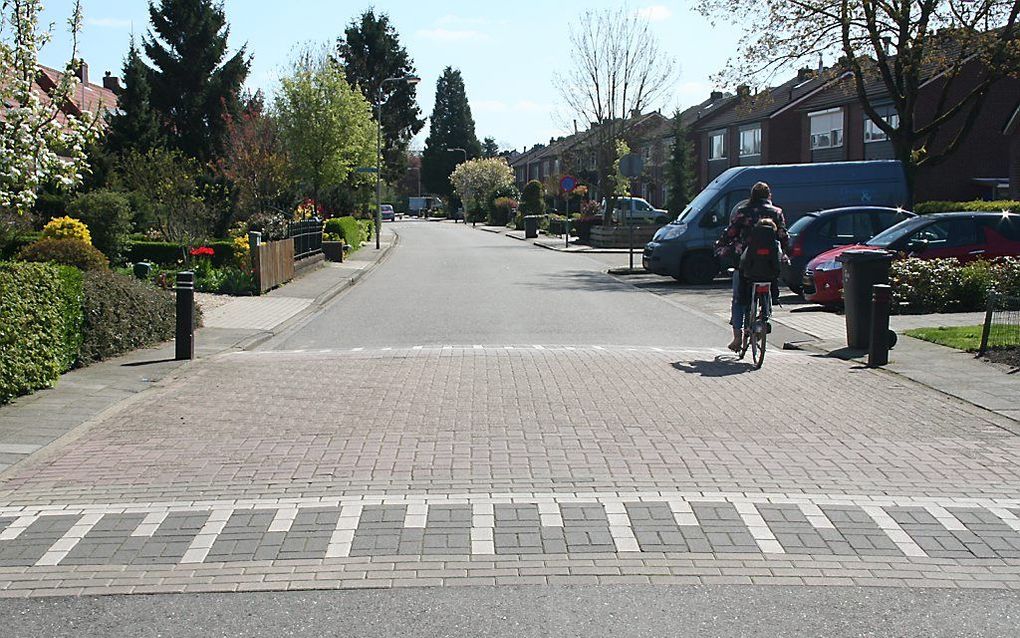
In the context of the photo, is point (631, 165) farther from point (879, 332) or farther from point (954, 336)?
point (879, 332)

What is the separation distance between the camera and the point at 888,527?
6.00m

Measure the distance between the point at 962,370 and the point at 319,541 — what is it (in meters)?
7.91

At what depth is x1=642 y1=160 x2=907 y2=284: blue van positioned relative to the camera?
25.1 meters

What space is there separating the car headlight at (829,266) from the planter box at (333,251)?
1898cm

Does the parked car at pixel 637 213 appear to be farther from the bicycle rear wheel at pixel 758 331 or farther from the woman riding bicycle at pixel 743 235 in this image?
the bicycle rear wheel at pixel 758 331

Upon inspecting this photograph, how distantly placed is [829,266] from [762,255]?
20.9 ft

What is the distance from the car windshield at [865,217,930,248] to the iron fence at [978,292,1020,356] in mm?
6270

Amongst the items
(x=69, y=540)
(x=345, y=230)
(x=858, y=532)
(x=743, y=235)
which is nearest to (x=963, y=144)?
(x=345, y=230)

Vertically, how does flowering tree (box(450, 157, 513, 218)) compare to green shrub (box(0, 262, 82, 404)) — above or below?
above

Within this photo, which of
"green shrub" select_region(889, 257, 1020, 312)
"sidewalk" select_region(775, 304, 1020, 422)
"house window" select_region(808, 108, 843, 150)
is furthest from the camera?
"house window" select_region(808, 108, 843, 150)

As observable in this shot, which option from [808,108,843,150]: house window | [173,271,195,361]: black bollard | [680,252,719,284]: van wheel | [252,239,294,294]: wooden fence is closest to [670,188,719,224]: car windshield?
[680,252,719,284]: van wheel

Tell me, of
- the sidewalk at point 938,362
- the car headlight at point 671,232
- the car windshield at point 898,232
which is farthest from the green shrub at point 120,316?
the car headlight at point 671,232

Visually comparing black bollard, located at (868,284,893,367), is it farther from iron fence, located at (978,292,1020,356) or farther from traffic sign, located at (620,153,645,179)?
traffic sign, located at (620,153,645,179)

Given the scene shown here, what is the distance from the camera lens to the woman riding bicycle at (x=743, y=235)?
41.3 ft
